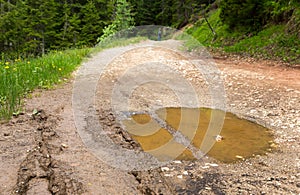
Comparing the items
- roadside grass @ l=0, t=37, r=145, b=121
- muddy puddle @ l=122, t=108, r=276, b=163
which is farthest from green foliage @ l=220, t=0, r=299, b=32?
muddy puddle @ l=122, t=108, r=276, b=163

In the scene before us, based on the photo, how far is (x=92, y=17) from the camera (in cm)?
3428

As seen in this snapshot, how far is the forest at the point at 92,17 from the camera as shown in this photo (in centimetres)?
1452

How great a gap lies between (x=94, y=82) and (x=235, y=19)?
36.4ft

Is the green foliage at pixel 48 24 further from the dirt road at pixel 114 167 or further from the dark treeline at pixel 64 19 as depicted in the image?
the dirt road at pixel 114 167

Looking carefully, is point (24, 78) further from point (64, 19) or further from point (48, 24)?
point (64, 19)

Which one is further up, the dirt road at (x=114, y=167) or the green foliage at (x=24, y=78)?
the dirt road at (x=114, y=167)

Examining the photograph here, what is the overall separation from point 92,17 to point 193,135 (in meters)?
32.1

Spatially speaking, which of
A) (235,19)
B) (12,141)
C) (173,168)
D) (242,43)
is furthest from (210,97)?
(235,19)

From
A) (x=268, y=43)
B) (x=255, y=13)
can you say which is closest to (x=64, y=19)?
(x=255, y=13)

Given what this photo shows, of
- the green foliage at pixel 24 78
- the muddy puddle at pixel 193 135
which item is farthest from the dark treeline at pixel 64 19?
the muddy puddle at pixel 193 135

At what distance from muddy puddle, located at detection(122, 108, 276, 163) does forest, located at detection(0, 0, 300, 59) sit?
8.40 m

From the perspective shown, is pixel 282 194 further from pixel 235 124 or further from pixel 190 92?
pixel 190 92

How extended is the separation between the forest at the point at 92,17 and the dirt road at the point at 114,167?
303 inches

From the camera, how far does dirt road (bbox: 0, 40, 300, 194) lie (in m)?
2.81
